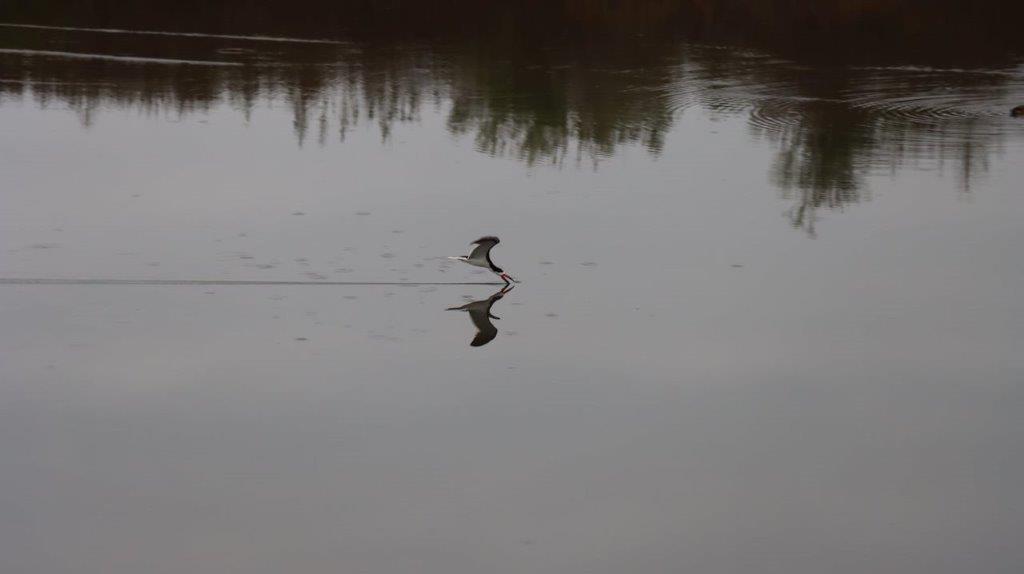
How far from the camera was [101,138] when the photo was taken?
1184 centimetres

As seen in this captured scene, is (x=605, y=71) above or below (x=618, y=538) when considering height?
above

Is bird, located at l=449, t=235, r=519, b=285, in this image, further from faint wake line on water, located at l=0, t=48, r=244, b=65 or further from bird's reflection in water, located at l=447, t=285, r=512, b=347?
faint wake line on water, located at l=0, t=48, r=244, b=65

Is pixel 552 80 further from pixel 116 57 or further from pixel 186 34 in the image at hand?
pixel 186 34

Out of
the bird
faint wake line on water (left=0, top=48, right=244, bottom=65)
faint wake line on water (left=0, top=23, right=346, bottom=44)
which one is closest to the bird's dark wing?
the bird

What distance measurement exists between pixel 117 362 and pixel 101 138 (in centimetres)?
499

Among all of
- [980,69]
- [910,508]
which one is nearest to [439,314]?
[910,508]

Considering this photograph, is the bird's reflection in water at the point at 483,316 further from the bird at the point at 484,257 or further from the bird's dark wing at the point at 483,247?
the bird's dark wing at the point at 483,247

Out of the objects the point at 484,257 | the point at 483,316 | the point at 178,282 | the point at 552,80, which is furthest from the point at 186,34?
the point at 483,316

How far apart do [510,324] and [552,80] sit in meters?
7.01

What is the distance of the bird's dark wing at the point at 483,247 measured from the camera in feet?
26.9

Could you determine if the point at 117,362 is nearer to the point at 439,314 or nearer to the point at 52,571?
the point at 439,314

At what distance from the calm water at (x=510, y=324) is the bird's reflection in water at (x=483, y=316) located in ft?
0.19

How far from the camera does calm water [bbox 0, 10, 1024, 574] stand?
5703mm

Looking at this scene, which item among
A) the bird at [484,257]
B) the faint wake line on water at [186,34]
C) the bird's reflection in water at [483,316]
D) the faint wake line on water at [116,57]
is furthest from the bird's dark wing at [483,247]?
the faint wake line on water at [186,34]
